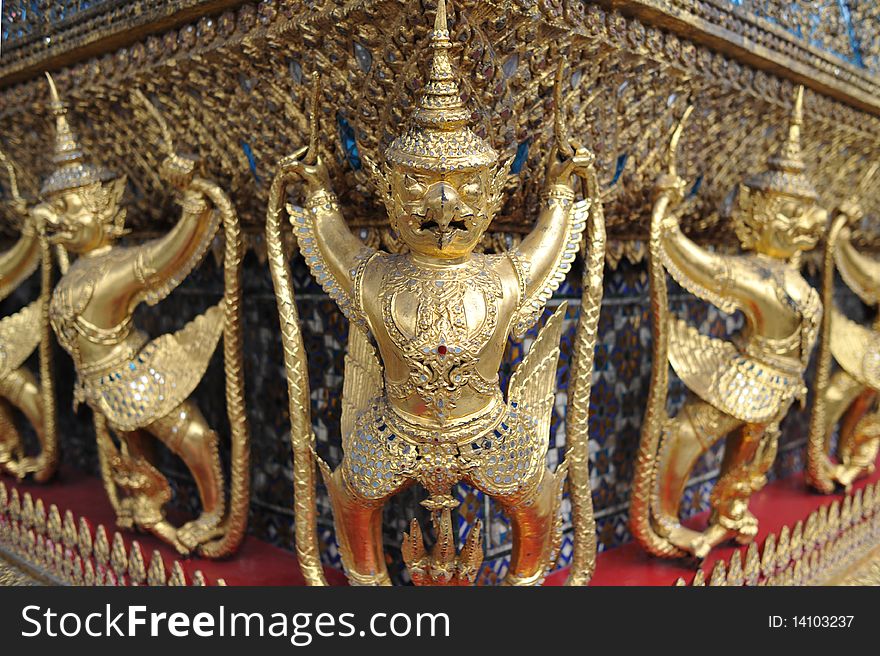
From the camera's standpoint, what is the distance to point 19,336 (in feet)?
7.89

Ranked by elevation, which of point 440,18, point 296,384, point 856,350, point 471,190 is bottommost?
point 856,350

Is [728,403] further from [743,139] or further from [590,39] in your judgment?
[590,39]

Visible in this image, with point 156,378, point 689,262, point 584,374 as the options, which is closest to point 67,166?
point 156,378

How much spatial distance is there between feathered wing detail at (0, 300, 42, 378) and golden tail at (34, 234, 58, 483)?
0.21 ft

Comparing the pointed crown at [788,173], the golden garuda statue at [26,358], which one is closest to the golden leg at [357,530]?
the pointed crown at [788,173]

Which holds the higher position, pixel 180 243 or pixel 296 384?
pixel 180 243

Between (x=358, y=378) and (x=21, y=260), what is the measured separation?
1532mm

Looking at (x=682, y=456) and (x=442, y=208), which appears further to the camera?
(x=682, y=456)

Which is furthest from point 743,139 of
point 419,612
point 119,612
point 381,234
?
point 119,612

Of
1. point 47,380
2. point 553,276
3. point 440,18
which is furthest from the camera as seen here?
point 47,380

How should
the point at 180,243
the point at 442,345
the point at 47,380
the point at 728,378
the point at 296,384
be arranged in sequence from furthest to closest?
the point at 47,380
the point at 728,378
the point at 180,243
the point at 296,384
the point at 442,345

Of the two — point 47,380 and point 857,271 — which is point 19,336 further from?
point 857,271

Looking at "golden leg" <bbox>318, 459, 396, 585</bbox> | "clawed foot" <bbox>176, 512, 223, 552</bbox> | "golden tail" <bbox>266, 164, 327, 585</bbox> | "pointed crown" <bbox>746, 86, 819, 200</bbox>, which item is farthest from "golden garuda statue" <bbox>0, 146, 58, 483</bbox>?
"pointed crown" <bbox>746, 86, 819, 200</bbox>

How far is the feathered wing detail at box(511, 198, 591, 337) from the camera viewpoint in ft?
4.62
